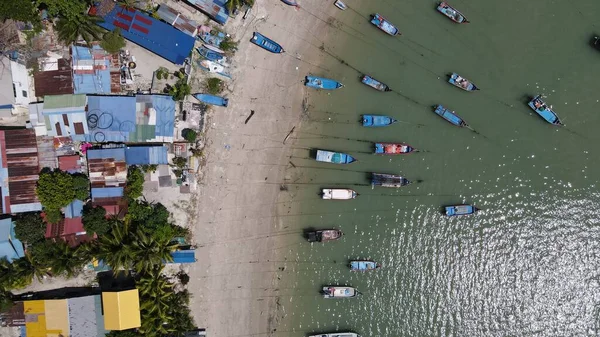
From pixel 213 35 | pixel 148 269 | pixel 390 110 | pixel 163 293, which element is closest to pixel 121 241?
pixel 148 269

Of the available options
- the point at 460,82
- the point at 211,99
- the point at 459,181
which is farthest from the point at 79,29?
the point at 459,181

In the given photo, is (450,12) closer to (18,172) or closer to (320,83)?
(320,83)

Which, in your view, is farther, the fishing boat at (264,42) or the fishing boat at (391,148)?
the fishing boat at (391,148)

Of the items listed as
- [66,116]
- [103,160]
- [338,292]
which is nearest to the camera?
[66,116]

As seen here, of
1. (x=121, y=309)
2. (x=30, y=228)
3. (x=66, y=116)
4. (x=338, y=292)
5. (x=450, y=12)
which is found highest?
(x=450, y=12)

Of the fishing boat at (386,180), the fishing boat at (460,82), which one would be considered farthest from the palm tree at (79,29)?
the fishing boat at (460,82)

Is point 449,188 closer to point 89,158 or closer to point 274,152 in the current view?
point 274,152

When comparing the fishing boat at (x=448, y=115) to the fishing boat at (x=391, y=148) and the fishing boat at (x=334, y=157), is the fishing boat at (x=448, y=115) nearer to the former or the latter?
the fishing boat at (x=391, y=148)

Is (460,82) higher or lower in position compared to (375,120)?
higher

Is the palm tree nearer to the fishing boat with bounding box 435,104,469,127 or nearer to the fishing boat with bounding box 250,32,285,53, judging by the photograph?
the fishing boat with bounding box 250,32,285,53
